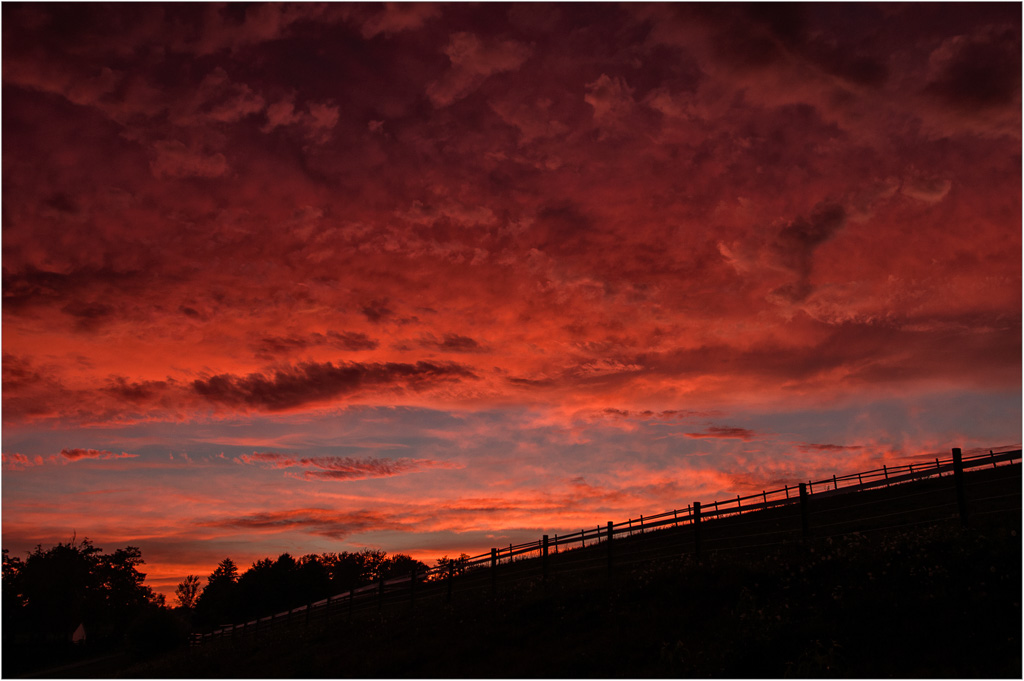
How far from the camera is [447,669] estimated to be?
13.8 meters

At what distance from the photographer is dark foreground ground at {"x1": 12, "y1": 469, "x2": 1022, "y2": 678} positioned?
9.25 m

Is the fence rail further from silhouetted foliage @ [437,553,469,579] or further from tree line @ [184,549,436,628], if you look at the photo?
tree line @ [184,549,436,628]

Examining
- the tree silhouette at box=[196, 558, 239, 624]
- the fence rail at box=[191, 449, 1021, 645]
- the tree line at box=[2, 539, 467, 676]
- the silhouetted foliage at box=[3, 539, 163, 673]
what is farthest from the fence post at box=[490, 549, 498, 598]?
the tree silhouette at box=[196, 558, 239, 624]

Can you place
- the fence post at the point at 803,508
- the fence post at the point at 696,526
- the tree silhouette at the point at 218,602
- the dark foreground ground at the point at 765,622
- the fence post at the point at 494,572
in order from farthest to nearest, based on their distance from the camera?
the tree silhouette at the point at 218,602 < the fence post at the point at 494,572 < the fence post at the point at 696,526 < the fence post at the point at 803,508 < the dark foreground ground at the point at 765,622

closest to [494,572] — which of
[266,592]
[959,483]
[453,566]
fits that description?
[453,566]

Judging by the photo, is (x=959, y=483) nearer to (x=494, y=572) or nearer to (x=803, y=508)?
(x=803, y=508)

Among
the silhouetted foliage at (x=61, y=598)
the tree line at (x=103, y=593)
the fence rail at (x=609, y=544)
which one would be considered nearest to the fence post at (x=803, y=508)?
the fence rail at (x=609, y=544)

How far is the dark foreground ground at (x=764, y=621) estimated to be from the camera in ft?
30.3

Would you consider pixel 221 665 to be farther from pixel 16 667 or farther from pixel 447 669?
pixel 16 667

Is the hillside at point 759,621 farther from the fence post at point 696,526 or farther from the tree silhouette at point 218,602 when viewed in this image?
the tree silhouette at point 218,602

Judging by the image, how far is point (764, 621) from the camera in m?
11.2

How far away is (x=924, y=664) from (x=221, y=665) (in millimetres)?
23678

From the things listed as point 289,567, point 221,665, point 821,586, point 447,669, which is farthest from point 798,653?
point 289,567

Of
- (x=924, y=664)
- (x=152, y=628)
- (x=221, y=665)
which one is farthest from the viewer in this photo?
(x=152, y=628)
